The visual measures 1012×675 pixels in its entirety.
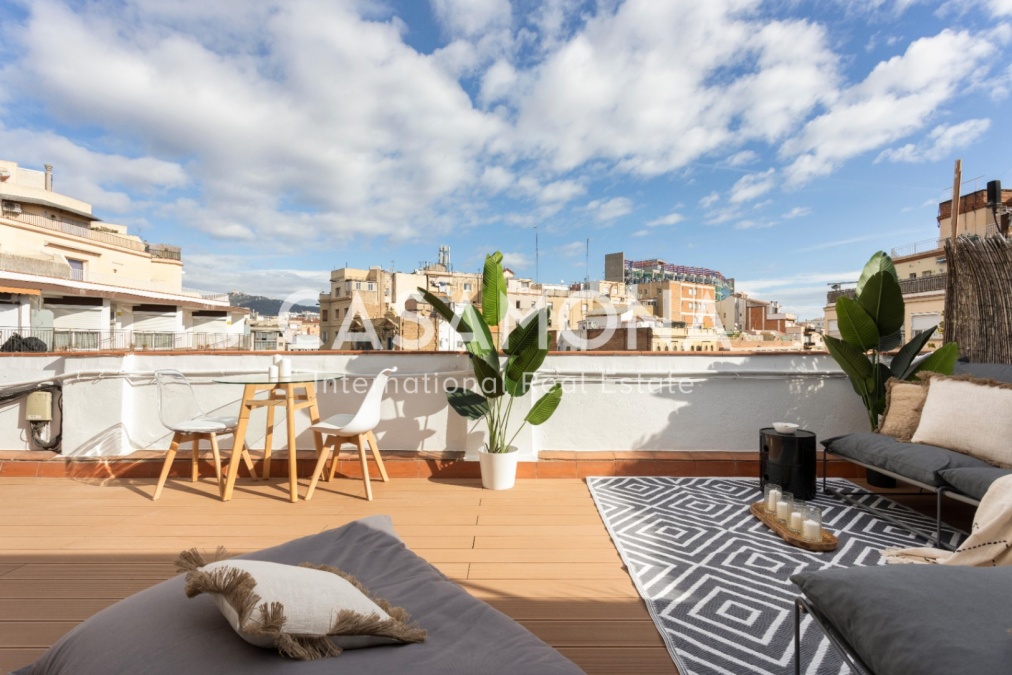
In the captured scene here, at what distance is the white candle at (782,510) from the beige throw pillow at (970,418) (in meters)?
1.03

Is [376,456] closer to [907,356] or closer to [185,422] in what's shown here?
[185,422]

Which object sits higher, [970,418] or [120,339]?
[120,339]

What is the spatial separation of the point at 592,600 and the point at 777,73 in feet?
27.6

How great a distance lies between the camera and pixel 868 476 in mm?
3426

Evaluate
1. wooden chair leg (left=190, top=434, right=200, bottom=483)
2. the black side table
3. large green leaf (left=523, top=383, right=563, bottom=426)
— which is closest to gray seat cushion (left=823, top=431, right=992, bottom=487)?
the black side table

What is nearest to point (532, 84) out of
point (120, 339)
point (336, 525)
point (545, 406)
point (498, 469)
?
point (545, 406)

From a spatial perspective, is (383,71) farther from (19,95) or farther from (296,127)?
(19,95)

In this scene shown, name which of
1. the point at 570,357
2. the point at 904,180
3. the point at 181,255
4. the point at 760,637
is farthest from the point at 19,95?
the point at 181,255

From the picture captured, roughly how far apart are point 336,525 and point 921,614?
2639 mm

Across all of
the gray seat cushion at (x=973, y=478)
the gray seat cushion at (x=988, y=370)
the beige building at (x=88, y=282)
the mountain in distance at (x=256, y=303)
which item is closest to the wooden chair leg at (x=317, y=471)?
the gray seat cushion at (x=973, y=478)

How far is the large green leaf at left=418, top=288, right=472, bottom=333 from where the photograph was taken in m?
3.30

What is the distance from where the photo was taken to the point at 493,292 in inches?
138

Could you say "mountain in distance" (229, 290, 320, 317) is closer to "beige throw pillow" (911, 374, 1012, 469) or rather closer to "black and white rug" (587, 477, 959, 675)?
"black and white rug" (587, 477, 959, 675)

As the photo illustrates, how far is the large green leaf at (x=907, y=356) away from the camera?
3.42 meters
